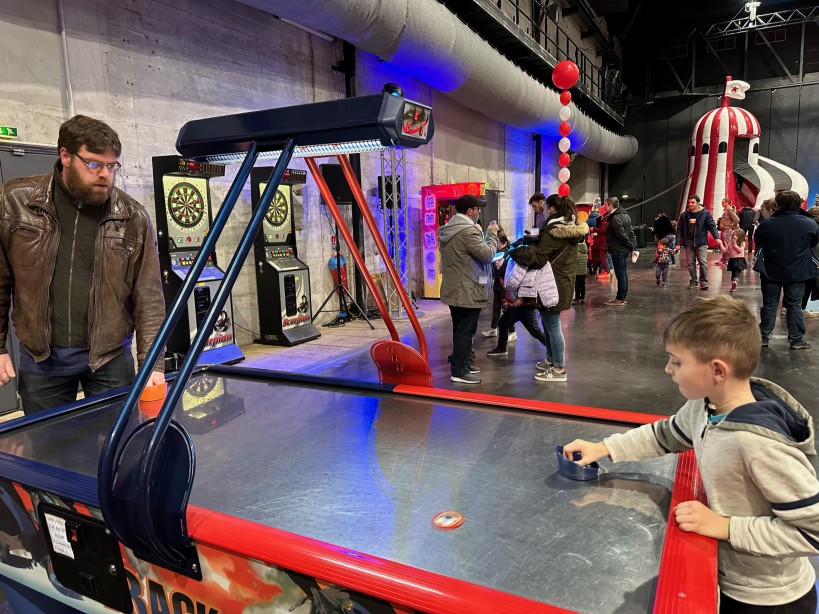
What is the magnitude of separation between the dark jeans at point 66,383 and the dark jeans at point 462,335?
2.73m

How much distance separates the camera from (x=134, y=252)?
1974 millimetres

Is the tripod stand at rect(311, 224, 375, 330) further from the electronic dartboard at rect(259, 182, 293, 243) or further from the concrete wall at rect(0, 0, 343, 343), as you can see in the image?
the electronic dartboard at rect(259, 182, 293, 243)

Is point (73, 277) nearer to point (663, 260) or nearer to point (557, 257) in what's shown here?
point (557, 257)

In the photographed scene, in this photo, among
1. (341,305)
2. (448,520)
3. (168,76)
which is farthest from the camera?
(341,305)

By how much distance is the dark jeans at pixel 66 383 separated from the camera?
77.4 inches

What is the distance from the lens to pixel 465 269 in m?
4.33

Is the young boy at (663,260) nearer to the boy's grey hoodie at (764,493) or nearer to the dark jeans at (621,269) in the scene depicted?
the dark jeans at (621,269)

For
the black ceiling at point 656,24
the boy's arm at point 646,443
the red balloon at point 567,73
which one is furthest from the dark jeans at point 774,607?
the black ceiling at point 656,24

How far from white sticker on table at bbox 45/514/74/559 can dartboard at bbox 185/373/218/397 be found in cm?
83

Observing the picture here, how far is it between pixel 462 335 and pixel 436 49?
12.9 feet

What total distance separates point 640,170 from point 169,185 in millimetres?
18547

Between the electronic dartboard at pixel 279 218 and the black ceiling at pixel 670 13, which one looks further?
the black ceiling at pixel 670 13

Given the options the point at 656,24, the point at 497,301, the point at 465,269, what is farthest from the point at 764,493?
the point at 656,24

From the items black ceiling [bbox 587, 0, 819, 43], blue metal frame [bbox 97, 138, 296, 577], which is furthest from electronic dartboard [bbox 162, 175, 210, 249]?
black ceiling [bbox 587, 0, 819, 43]
